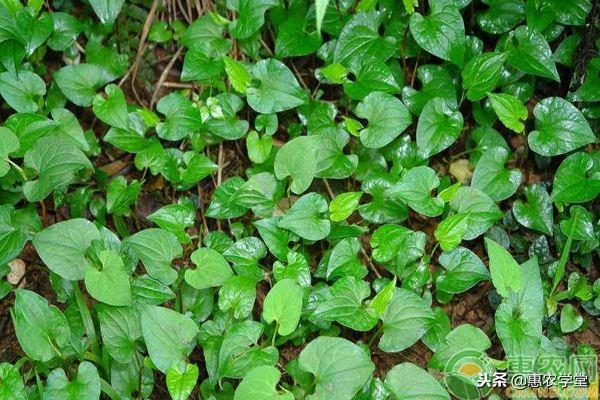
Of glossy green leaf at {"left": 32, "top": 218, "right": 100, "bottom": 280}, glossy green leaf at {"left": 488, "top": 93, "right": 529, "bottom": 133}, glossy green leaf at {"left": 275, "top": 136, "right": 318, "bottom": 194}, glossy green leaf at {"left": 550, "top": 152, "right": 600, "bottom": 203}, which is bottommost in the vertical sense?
glossy green leaf at {"left": 32, "top": 218, "right": 100, "bottom": 280}

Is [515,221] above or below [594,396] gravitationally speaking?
above

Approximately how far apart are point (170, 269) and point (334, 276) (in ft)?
1.66

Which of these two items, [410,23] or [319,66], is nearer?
[410,23]

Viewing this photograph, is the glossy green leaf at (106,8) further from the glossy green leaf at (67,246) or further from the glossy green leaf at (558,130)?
the glossy green leaf at (558,130)

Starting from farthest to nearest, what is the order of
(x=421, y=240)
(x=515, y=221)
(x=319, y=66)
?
(x=319, y=66) < (x=515, y=221) < (x=421, y=240)

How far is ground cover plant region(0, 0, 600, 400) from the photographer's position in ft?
6.18

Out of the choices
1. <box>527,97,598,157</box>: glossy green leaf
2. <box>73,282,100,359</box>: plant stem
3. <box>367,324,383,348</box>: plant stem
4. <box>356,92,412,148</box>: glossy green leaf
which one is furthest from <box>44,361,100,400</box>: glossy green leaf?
<box>527,97,598,157</box>: glossy green leaf

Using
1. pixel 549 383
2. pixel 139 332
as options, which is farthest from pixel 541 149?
pixel 139 332

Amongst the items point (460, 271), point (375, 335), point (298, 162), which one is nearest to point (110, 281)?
point (298, 162)

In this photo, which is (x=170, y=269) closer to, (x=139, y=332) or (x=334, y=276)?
(x=139, y=332)

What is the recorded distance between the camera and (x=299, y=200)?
6.67 ft

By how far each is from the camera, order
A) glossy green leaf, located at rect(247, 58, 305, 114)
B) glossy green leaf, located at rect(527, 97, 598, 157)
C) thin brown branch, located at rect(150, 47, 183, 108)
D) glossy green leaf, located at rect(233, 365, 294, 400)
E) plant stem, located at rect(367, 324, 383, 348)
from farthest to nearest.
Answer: thin brown branch, located at rect(150, 47, 183, 108), glossy green leaf, located at rect(247, 58, 305, 114), glossy green leaf, located at rect(527, 97, 598, 157), plant stem, located at rect(367, 324, 383, 348), glossy green leaf, located at rect(233, 365, 294, 400)

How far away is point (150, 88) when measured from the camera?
8.10 feet

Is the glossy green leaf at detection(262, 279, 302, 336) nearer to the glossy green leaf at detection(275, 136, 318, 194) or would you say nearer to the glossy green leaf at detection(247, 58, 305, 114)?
the glossy green leaf at detection(275, 136, 318, 194)
